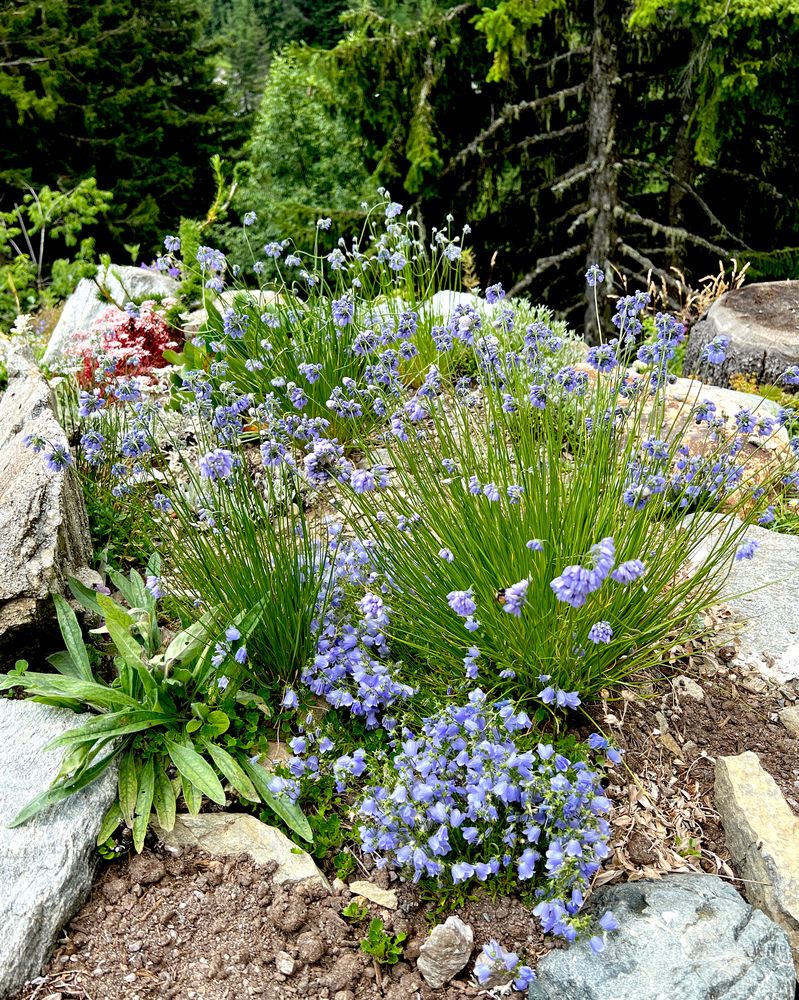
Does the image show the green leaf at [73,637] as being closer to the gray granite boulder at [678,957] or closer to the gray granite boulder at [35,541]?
the gray granite boulder at [35,541]

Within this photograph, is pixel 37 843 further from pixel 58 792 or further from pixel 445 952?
pixel 445 952

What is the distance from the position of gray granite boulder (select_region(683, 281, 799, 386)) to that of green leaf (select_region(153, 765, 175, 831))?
13.7 feet

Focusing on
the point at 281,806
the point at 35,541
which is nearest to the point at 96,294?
the point at 35,541

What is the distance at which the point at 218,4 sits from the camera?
1231 inches

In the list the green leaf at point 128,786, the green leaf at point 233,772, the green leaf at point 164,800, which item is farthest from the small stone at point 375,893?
the green leaf at point 128,786

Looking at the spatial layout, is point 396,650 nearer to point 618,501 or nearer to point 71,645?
point 618,501

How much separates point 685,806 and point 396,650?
1.11m

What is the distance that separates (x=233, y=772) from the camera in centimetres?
264

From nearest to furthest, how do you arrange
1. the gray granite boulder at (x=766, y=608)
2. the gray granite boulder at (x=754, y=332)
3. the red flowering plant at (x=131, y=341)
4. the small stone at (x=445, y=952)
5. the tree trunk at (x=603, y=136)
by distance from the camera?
1. the small stone at (x=445, y=952)
2. the gray granite boulder at (x=766, y=608)
3. the red flowering plant at (x=131, y=341)
4. the gray granite boulder at (x=754, y=332)
5. the tree trunk at (x=603, y=136)

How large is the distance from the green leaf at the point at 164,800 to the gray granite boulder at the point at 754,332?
4182 mm

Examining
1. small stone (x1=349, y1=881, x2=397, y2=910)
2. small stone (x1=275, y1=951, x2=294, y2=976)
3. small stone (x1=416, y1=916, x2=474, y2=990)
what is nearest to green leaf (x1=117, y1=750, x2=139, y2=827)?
small stone (x1=275, y1=951, x2=294, y2=976)

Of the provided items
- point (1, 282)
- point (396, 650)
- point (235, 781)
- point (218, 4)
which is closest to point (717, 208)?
point (1, 282)

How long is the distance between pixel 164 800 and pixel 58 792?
0.33m

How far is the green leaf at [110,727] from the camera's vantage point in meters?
2.61
